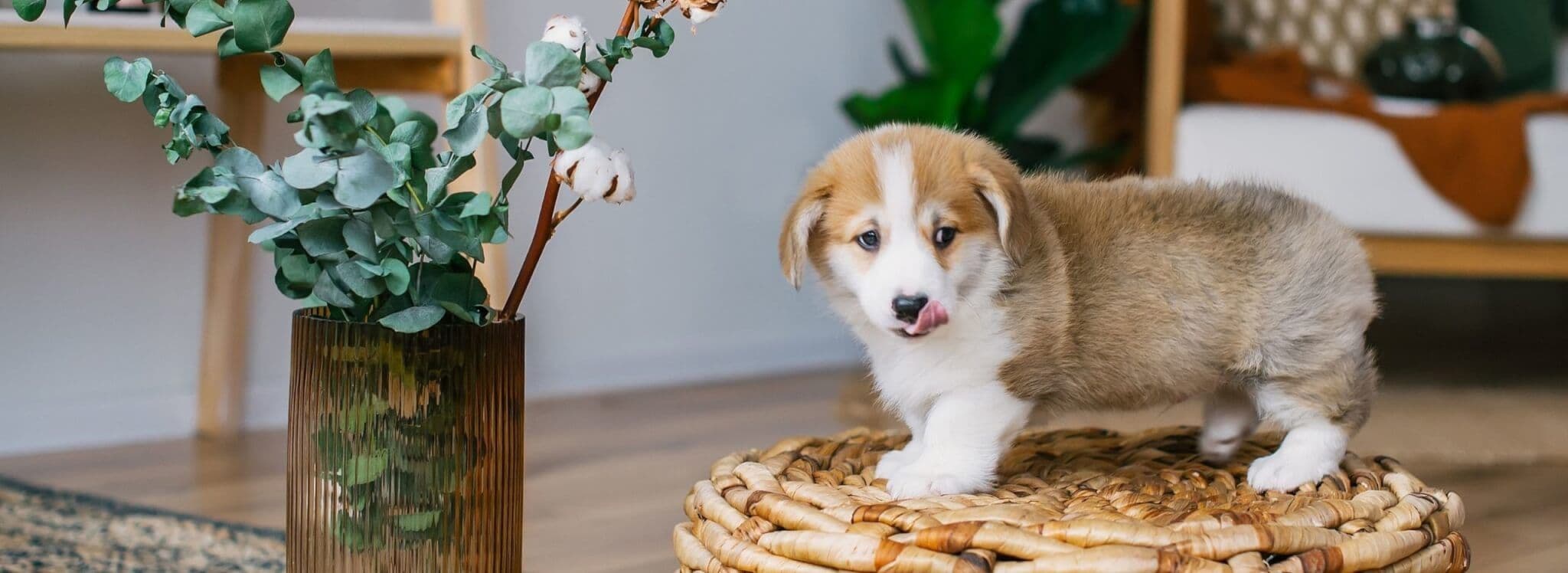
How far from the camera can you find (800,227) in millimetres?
1075

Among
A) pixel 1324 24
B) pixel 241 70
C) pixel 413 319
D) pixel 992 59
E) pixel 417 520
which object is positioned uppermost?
pixel 1324 24

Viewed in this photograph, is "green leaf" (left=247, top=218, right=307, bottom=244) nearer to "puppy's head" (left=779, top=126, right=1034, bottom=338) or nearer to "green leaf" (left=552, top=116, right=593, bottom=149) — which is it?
"green leaf" (left=552, top=116, right=593, bottom=149)

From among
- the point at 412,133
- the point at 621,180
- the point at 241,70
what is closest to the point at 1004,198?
the point at 621,180

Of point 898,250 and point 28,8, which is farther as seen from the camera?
point 898,250

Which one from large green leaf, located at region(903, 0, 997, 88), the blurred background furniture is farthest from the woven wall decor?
the blurred background furniture

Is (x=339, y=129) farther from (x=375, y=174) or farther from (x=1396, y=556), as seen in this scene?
(x=1396, y=556)

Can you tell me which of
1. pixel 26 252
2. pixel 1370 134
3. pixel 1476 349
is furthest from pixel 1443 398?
pixel 26 252

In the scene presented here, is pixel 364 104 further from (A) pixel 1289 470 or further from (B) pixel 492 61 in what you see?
(A) pixel 1289 470

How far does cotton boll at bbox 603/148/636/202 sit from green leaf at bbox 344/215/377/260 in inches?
6.0

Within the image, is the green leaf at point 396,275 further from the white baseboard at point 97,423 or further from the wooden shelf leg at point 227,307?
the white baseboard at point 97,423

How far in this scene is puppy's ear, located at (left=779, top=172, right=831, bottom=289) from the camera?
3.53ft

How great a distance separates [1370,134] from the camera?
2.34 meters

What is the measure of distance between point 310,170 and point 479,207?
0.10 metres

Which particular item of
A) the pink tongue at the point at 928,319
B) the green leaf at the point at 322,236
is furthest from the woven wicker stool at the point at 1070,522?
the green leaf at the point at 322,236
